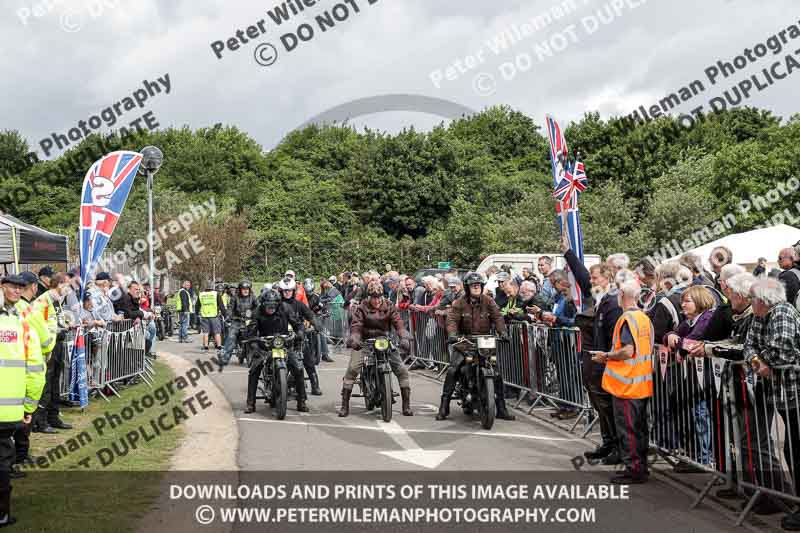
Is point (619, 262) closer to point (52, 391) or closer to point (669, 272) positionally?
point (669, 272)

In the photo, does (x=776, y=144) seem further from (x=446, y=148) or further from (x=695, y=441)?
(x=695, y=441)

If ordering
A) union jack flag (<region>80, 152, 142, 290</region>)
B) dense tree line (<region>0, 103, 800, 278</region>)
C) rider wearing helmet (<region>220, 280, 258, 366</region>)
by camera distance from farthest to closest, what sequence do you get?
dense tree line (<region>0, 103, 800, 278</region>) → rider wearing helmet (<region>220, 280, 258, 366</region>) → union jack flag (<region>80, 152, 142, 290</region>)

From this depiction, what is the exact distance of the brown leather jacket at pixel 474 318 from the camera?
1162cm

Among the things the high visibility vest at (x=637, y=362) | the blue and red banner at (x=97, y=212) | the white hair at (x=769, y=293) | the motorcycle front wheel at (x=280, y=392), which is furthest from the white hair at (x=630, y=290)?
the blue and red banner at (x=97, y=212)

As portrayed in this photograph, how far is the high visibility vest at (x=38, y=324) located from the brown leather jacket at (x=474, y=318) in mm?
5443

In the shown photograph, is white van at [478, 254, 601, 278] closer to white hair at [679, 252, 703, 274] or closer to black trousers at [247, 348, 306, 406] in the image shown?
black trousers at [247, 348, 306, 406]

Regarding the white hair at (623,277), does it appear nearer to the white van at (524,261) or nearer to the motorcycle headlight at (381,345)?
the motorcycle headlight at (381,345)

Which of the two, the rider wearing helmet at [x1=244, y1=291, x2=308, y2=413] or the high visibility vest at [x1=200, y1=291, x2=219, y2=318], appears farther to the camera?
the high visibility vest at [x1=200, y1=291, x2=219, y2=318]

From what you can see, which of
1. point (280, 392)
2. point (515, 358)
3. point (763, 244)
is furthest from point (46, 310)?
point (763, 244)

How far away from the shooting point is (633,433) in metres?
7.96

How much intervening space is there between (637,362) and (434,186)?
4980cm

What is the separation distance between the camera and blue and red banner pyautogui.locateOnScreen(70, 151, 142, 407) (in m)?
12.7

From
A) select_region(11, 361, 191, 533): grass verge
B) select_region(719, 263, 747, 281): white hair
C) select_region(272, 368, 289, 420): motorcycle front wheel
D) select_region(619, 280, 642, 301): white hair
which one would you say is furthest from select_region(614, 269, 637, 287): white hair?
select_region(272, 368, 289, 420): motorcycle front wheel

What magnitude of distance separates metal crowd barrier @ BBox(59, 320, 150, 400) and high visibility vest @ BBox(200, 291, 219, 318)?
6353mm
